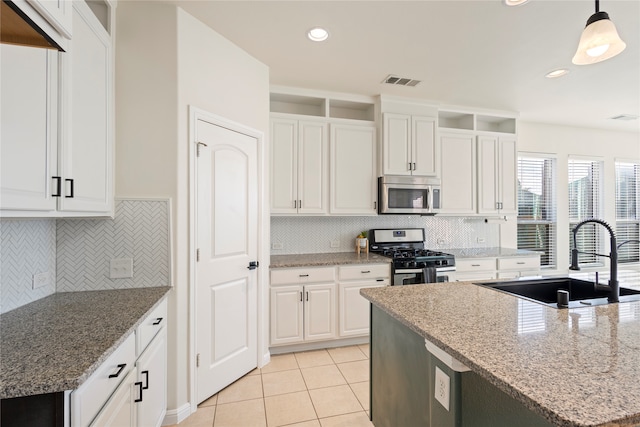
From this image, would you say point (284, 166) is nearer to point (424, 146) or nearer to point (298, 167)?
point (298, 167)

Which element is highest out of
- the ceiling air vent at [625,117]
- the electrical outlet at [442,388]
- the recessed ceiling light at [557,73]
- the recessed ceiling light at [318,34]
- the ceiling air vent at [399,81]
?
the ceiling air vent at [399,81]

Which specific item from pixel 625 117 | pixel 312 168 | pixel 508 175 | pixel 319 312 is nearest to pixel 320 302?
pixel 319 312

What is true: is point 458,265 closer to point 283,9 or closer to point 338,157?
point 338,157

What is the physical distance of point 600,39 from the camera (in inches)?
53.4

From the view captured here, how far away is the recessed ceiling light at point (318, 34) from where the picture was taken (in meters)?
2.29

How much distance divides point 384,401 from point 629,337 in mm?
1143

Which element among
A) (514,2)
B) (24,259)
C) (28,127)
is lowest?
(24,259)

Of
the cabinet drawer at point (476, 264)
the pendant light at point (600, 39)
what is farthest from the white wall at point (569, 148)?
the pendant light at point (600, 39)

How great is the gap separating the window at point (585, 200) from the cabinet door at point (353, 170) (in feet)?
11.5

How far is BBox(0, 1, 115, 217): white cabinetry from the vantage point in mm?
1127

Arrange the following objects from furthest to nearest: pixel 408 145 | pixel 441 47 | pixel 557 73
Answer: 1. pixel 408 145
2. pixel 557 73
3. pixel 441 47

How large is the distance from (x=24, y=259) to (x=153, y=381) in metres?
0.93

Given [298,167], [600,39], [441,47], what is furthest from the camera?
[298,167]

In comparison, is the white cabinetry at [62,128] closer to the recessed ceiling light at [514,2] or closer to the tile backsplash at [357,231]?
the tile backsplash at [357,231]
